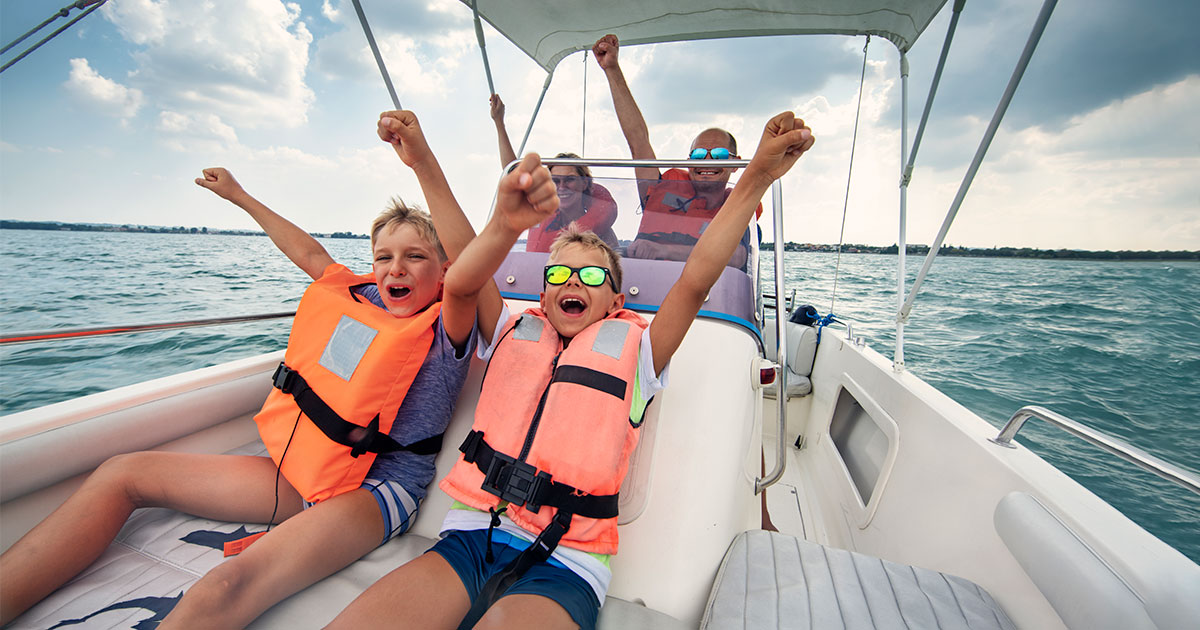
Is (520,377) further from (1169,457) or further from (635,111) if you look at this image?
(1169,457)

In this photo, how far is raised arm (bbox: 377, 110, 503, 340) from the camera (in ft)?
4.14

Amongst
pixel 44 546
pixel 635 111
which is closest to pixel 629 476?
pixel 44 546

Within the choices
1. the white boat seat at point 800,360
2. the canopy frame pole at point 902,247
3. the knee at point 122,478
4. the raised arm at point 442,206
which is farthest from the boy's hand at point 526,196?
the white boat seat at point 800,360

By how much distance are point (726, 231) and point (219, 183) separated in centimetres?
200

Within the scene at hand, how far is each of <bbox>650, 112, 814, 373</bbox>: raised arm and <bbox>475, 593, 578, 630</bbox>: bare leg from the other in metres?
0.71

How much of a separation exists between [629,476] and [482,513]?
499mm

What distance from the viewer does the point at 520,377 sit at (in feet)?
4.85

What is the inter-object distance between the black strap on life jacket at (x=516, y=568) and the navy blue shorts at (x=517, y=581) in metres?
0.02

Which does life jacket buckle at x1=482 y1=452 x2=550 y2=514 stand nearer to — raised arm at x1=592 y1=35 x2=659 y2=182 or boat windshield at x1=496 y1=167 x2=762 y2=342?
boat windshield at x1=496 y1=167 x2=762 y2=342

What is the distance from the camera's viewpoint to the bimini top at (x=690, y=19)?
2.90 metres

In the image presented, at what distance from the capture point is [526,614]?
3.52 feet

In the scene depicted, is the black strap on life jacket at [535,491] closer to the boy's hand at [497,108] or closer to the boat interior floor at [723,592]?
the boat interior floor at [723,592]

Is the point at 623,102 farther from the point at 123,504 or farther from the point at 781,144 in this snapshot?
the point at 123,504

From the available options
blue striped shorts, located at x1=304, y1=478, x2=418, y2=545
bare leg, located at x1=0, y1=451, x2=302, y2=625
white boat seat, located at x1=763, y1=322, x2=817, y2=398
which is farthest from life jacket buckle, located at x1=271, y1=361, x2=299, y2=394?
white boat seat, located at x1=763, y1=322, x2=817, y2=398
